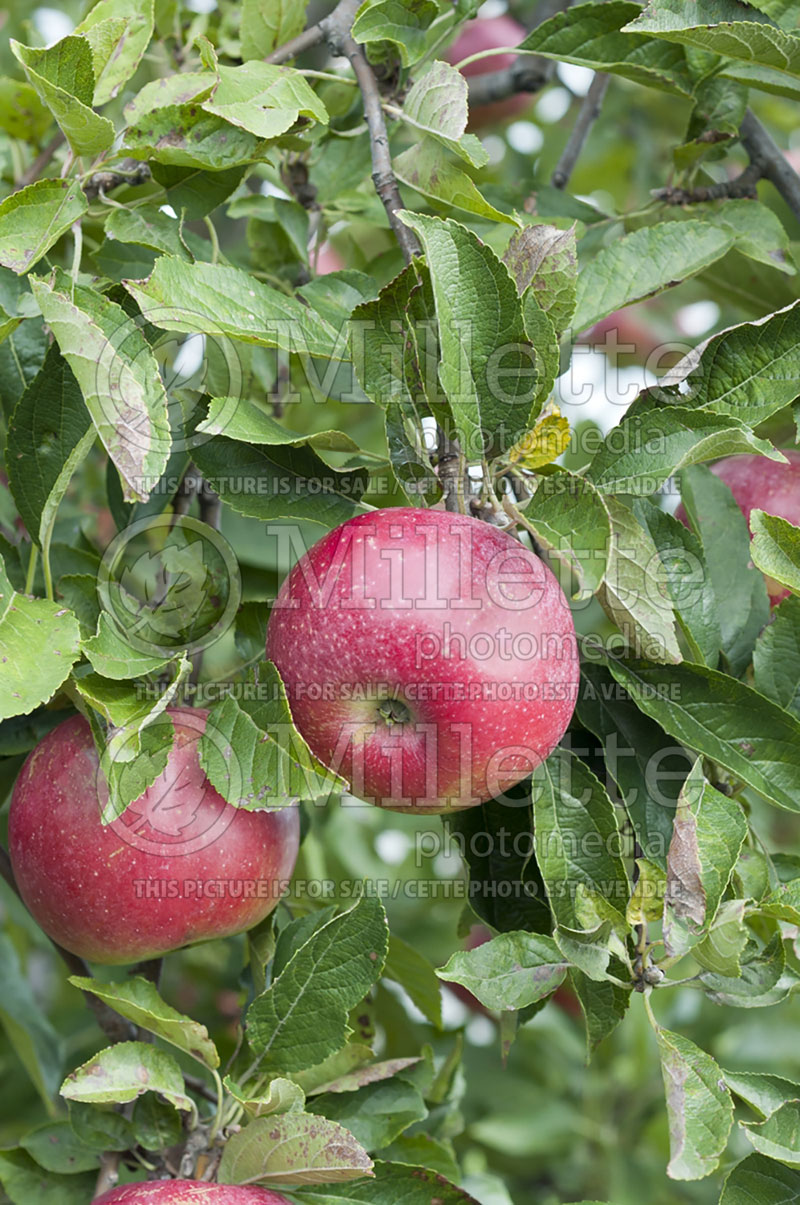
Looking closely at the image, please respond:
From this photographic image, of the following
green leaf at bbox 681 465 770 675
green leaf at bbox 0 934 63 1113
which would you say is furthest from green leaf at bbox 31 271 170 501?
green leaf at bbox 0 934 63 1113

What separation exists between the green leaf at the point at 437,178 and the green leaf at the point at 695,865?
1.83 ft

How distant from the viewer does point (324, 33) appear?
1300mm

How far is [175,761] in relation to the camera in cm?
109

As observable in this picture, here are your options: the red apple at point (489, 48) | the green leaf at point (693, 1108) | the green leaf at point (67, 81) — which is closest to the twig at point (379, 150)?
the green leaf at point (67, 81)

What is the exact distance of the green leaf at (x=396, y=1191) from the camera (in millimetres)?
1079

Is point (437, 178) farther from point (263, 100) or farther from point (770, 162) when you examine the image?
point (770, 162)

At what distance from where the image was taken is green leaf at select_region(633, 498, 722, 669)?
1.13 m

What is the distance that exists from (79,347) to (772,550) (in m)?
0.58

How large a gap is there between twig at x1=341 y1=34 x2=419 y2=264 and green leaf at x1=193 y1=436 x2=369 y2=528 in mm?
205

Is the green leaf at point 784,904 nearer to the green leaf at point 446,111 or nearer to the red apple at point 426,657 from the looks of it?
the red apple at point 426,657

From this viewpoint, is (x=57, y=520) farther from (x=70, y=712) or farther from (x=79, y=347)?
(x=79, y=347)

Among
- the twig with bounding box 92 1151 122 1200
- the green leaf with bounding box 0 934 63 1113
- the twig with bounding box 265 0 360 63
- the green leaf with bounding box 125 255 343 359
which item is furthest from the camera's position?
the green leaf with bounding box 0 934 63 1113

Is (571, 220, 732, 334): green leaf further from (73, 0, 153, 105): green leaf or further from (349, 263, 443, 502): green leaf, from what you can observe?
(73, 0, 153, 105): green leaf

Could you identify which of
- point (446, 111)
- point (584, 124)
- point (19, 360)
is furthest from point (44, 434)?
point (584, 124)
